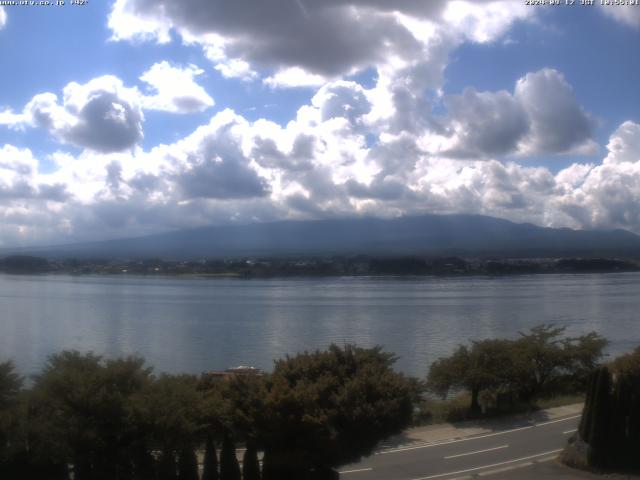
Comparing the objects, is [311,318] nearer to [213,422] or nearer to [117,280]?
[213,422]

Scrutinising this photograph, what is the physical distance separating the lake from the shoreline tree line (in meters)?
14.9

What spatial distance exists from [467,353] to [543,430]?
5012 millimetres

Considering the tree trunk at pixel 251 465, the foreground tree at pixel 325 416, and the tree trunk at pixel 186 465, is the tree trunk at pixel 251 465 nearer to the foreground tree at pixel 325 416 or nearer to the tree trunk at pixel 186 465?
the foreground tree at pixel 325 416

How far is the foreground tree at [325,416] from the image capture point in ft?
29.7

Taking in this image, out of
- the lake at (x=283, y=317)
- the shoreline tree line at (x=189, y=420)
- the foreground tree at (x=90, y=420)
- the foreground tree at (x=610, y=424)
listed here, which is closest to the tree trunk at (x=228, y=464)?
the shoreline tree line at (x=189, y=420)

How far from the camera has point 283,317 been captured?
41031mm

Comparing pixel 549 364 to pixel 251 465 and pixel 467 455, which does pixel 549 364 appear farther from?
pixel 251 465

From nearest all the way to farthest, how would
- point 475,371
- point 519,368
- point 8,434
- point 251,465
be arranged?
point 8,434
point 251,465
point 475,371
point 519,368

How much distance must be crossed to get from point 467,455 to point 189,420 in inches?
235

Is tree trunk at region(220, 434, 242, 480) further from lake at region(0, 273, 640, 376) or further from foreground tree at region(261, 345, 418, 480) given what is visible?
lake at region(0, 273, 640, 376)

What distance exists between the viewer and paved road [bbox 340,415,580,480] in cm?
1137

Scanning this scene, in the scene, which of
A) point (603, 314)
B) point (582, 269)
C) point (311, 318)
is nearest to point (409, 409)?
point (311, 318)

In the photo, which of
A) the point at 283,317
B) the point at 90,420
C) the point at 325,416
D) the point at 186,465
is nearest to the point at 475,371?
the point at 325,416

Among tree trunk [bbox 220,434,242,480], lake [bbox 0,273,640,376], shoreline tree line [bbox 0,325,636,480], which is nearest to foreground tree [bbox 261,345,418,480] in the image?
shoreline tree line [bbox 0,325,636,480]
